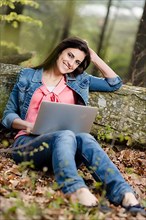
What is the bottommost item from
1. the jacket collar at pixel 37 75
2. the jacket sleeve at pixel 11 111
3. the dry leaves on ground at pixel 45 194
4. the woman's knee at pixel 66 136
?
the dry leaves on ground at pixel 45 194

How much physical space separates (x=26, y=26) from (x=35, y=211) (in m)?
15.5

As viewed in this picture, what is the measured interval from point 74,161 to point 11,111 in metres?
1.20

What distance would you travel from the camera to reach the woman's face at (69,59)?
5242 millimetres

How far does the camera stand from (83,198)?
403 cm

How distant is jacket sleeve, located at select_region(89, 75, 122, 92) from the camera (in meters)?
5.69

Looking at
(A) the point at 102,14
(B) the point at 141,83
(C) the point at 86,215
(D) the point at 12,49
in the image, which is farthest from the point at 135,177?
(A) the point at 102,14

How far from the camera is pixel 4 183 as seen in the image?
4.41 meters

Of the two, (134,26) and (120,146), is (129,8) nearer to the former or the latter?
(134,26)

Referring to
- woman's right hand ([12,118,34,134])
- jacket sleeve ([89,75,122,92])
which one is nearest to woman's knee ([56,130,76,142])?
woman's right hand ([12,118,34,134])

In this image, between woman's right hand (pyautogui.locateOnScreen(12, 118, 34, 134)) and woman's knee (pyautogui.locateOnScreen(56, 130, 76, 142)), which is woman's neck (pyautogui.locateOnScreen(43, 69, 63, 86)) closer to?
woman's right hand (pyautogui.locateOnScreen(12, 118, 34, 134))

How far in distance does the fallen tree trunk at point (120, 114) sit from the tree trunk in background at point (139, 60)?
2666mm

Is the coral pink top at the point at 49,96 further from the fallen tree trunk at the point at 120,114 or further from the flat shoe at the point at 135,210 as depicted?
the flat shoe at the point at 135,210

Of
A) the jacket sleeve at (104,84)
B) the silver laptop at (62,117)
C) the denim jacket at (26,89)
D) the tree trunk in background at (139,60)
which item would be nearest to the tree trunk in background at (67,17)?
the tree trunk in background at (139,60)

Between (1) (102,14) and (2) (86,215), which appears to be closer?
(2) (86,215)
